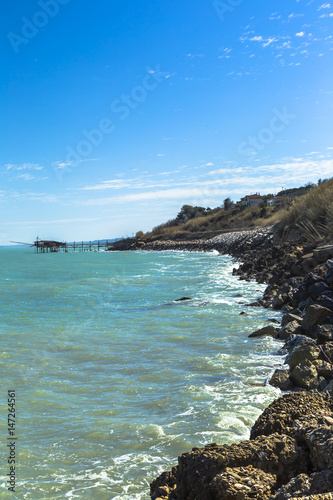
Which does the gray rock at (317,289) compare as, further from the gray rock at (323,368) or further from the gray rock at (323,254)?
the gray rock at (323,368)

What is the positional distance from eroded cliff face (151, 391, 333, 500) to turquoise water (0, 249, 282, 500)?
1.41m

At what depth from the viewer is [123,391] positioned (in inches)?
293

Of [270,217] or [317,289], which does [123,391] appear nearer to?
[317,289]

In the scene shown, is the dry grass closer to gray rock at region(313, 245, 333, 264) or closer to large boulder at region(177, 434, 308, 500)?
gray rock at region(313, 245, 333, 264)

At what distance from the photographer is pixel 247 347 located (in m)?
9.90

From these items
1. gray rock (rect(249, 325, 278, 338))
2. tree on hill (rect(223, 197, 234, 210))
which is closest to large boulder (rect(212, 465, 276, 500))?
gray rock (rect(249, 325, 278, 338))

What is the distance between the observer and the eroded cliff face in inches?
103

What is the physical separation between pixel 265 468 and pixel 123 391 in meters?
4.73

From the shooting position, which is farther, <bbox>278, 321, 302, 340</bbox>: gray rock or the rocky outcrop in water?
<bbox>278, 321, 302, 340</bbox>: gray rock

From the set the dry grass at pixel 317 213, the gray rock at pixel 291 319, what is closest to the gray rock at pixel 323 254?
the dry grass at pixel 317 213

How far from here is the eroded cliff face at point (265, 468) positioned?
8.56 ft

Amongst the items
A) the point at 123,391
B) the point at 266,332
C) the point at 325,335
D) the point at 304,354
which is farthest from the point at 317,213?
the point at 123,391

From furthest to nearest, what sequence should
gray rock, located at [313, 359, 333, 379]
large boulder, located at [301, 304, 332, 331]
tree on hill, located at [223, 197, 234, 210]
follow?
tree on hill, located at [223, 197, 234, 210], large boulder, located at [301, 304, 332, 331], gray rock, located at [313, 359, 333, 379]

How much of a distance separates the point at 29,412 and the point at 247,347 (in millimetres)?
5244
